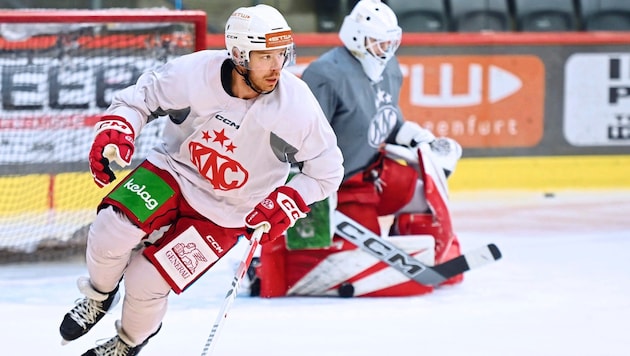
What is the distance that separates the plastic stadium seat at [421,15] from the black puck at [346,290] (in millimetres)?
2551

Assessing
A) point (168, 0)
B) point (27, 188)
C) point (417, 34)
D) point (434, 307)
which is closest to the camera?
point (434, 307)

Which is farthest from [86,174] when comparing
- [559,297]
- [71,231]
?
[559,297]

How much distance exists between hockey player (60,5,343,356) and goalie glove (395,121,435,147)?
1.50 meters

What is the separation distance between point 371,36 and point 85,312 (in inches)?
66.2

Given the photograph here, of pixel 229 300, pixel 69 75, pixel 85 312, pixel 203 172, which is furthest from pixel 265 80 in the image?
pixel 69 75

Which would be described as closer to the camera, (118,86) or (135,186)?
(135,186)

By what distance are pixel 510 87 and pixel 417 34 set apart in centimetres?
57

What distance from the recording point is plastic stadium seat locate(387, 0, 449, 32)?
689 cm

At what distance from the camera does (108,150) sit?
3.07 m

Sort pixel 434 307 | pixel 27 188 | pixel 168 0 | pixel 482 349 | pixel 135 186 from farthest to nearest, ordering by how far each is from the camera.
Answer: pixel 168 0, pixel 27 188, pixel 434 307, pixel 482 349, pixel 135 186

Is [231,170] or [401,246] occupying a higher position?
[231,170]

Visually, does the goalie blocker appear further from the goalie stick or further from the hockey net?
the hockey net

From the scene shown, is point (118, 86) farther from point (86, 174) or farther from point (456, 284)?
point (456, 284)

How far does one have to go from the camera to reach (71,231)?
16.7ft
